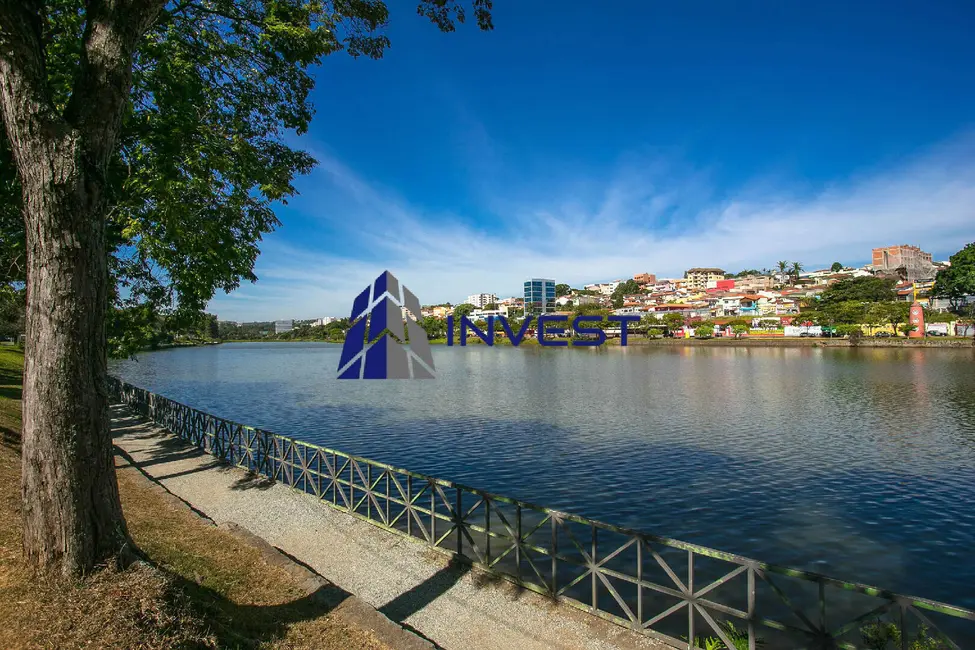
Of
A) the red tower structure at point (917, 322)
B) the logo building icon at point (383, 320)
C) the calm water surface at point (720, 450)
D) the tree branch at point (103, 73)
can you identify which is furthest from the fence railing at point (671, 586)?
the red tower structure at point (917, 322)

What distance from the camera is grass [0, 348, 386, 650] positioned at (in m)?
5.36

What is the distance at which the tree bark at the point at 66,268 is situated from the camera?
5613 mm

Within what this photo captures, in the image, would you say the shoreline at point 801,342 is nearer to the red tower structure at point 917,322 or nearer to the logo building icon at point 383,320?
the red tower structure at point 917,322

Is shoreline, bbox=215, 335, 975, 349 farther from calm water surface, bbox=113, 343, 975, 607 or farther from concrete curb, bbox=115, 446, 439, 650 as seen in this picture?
concrete curb, bbox=115, 446, 439, 650

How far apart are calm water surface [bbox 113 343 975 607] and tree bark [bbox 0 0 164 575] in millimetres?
12557

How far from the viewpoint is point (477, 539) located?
507 inches

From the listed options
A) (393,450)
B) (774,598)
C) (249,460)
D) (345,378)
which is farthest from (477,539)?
(345,378)

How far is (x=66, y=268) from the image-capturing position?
5711mm

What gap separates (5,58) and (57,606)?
5.83 metres

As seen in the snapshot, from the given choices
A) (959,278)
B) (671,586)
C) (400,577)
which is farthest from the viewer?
(959,278)

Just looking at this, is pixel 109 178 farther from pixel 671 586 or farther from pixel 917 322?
pixel 917 322

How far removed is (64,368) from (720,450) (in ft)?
75.5

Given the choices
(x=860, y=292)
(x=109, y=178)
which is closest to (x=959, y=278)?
(x=860, y=292)

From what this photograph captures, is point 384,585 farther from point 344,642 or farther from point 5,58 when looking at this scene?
point 5,58
